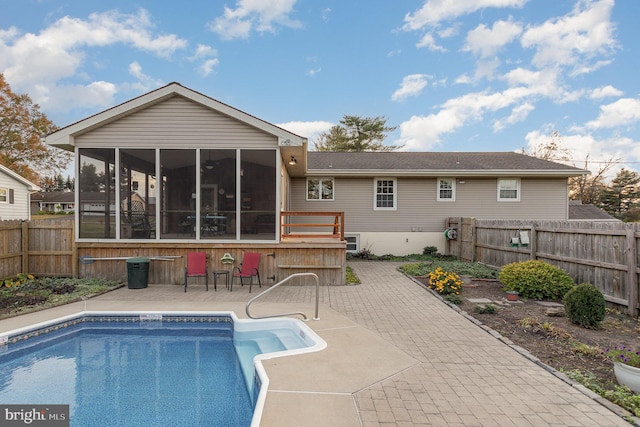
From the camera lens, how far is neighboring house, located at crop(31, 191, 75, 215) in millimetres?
41750

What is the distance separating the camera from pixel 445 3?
470 inches

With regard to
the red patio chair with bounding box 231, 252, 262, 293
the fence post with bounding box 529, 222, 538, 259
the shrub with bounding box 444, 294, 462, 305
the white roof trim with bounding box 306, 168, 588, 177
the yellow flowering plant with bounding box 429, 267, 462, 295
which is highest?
the white roof trim with bounding box 306, 168, 588, 177

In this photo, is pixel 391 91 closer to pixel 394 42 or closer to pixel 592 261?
pixel 394 42

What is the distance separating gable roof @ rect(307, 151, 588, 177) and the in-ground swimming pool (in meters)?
9.05

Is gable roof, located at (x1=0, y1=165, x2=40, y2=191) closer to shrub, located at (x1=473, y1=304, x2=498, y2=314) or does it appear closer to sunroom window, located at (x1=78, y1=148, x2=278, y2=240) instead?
sunroom window, located at (x1=78, y1=148, x2=278, y2=240)

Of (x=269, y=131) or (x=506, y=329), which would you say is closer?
(x=506, y=329)

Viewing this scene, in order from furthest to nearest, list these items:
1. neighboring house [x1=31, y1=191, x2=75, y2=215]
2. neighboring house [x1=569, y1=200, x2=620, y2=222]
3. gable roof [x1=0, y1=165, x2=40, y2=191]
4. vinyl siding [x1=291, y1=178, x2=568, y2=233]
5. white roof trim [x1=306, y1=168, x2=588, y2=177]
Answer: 1. neighboring house [x1=31, y1=191, x2=75, y2=215]
2. neighboring house [x1=569, y1=200, x2=620, y2=222]
3. gable roof [x1=0, y1=165, x2=40, y2=191]
4. vinyl siding [x1=291, y1=178, x2=568, y2=233]
5. white roof trim [x1=306, y1=168, x2=588, y2=177]

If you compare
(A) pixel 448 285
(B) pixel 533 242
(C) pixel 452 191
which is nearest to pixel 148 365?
(A) pixel 448 285

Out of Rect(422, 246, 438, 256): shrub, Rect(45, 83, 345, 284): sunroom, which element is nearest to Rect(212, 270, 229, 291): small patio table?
Rect(45, 83, 345, 284): sunroom

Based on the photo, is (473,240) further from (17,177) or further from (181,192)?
(17,177)

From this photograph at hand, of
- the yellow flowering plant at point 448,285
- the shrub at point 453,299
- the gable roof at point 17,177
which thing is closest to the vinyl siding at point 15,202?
the gable roof at point 17,177

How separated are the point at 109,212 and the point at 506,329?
30.9ft

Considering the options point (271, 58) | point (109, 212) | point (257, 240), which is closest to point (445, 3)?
point (271, 58)

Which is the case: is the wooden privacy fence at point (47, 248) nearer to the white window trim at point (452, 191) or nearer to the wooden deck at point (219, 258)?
the wooden deck at point (219, 258)
